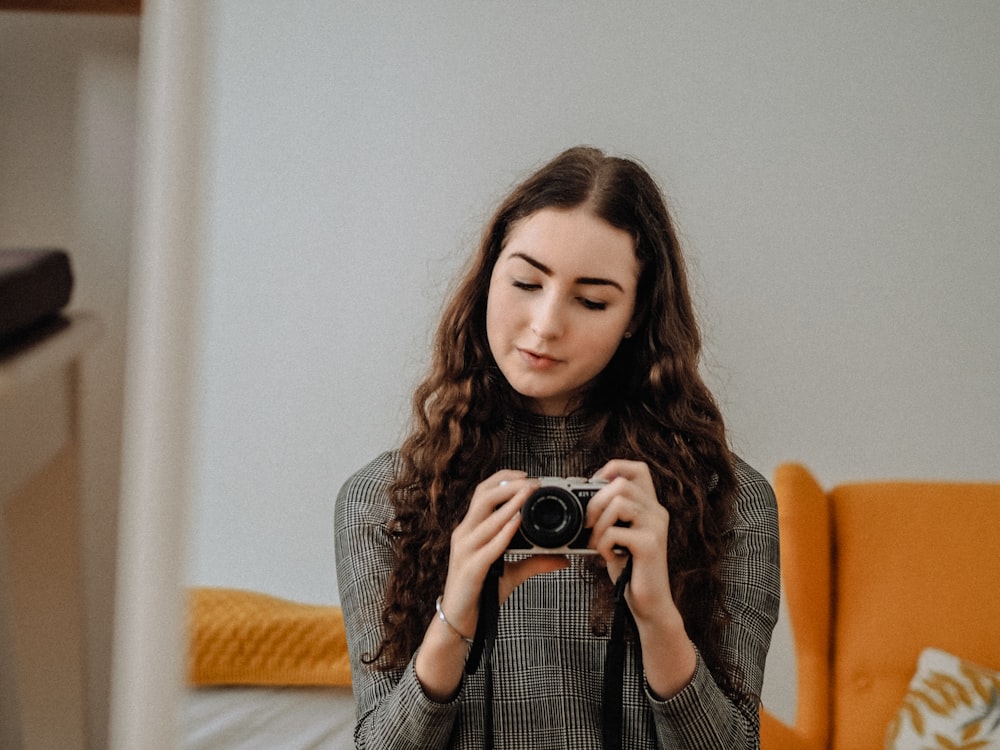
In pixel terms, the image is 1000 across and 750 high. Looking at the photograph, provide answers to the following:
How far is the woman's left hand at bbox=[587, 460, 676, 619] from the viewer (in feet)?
2.40

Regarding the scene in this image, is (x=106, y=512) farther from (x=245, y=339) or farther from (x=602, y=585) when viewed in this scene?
(x=245, y=339)

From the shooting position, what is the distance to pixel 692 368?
0.98 metres

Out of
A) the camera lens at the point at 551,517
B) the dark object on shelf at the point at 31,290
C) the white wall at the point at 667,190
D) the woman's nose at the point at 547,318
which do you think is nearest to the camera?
the dark object on shelf at the point at 31,290

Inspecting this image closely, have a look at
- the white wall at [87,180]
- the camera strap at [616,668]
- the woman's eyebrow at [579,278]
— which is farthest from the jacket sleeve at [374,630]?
the white wall at [87,180]

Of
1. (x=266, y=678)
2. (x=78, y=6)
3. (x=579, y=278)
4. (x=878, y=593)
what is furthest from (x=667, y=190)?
(x=78, y=6)

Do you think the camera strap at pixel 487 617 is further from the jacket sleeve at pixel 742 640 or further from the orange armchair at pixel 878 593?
the orange armchair at pixel 878 593

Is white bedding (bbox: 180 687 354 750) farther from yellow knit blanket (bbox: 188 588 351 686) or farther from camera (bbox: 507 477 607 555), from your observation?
camera (bbox: 507 477 607 555)

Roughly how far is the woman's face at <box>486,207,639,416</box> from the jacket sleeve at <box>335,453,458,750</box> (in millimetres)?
170

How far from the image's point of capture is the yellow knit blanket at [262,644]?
112cm

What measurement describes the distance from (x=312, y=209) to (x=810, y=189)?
26.0 inches

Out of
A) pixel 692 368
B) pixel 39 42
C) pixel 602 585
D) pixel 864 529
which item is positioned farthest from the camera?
pixel 864 529

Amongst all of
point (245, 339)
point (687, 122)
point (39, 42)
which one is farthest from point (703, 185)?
point (39, 42)

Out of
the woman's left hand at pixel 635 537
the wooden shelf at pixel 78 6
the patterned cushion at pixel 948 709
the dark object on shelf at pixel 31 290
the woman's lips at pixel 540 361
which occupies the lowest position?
the patterned cushion at pixel 948 709

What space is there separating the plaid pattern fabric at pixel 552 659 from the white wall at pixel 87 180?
1.93ft
